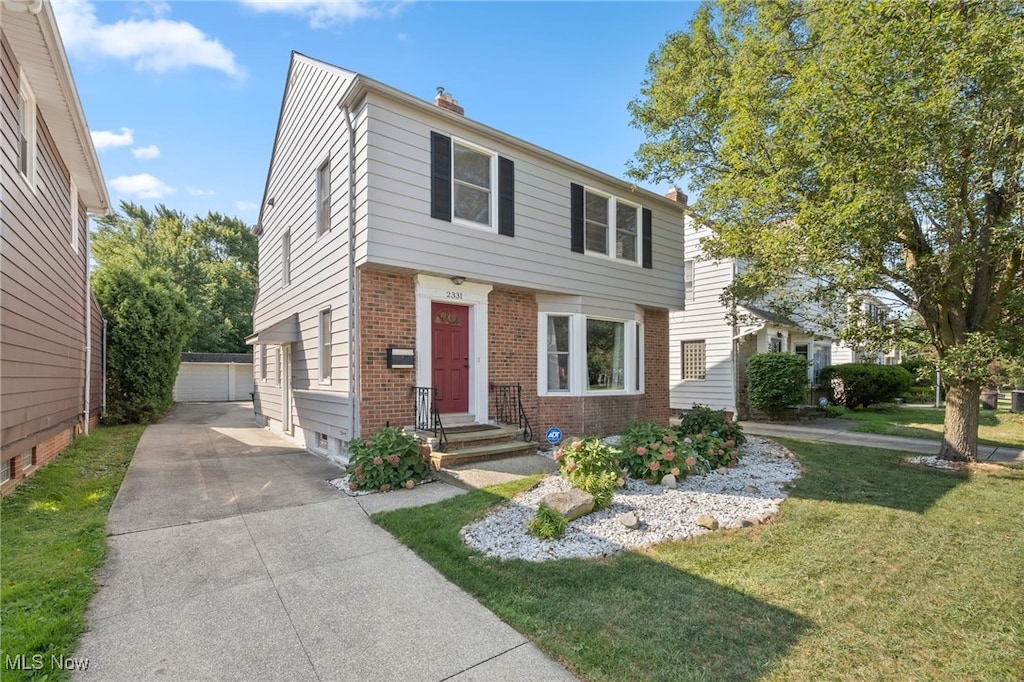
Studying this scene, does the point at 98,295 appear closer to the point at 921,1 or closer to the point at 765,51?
the point at 765,51

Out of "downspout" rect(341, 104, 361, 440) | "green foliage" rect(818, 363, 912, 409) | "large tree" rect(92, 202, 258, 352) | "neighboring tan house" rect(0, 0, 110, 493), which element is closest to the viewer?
"neighboring tan house" rect(0, 0, 110, 493)

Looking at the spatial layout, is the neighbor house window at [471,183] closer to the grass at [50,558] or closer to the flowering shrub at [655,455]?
the flowering shrub at [655,455]

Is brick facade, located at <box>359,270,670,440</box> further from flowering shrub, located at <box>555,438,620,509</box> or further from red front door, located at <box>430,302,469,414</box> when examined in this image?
flowering shrub, located at <box>555,438,620,509</box>

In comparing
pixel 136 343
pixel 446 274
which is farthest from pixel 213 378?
pixel 446 274

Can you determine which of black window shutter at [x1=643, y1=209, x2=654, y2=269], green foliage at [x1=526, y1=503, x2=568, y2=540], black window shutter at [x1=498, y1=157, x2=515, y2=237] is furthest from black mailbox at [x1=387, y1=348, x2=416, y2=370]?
black window shutter at [x1=643, y1=209, x2=654, y2=269]

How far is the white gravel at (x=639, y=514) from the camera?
4.23 metres

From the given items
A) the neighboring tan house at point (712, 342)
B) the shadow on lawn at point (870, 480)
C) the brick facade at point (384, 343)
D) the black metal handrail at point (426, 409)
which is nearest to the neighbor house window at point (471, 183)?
the brick facade at point (384, 343)

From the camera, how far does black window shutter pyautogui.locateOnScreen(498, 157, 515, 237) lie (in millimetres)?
8336

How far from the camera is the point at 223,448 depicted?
30.2 ft

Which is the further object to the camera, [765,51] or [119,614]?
[765,51]

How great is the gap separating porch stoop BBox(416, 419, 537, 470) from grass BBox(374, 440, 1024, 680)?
1.59 m

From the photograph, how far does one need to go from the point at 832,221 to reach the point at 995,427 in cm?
1071

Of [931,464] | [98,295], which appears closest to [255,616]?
[931,464]

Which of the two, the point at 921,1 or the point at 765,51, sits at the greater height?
the point at 765,51
